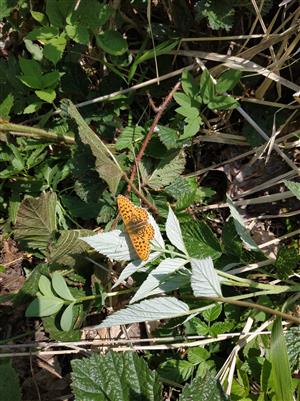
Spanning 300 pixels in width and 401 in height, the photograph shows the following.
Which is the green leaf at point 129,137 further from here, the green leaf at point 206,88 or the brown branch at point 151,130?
the green leaf at point 206,88

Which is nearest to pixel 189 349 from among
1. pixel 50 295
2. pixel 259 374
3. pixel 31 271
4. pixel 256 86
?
pixel 259 374

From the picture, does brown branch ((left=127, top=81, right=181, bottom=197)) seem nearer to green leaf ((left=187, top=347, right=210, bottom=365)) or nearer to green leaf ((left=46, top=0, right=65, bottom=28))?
green leaf ((left=46, top=0, right=65, bottom=28))

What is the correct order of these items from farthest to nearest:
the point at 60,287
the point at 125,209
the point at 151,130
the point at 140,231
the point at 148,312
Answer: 1. the point at 151,130
2. the point at 60,287
3. the point at 125,209
4. the point at 140,231
5. the point at 148,312

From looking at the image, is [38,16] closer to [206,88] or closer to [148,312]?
[206,88]

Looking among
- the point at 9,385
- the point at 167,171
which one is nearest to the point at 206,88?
the point at 167,171

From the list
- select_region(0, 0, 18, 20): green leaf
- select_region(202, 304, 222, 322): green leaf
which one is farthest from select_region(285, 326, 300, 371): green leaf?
select_region(0, 0, 18, 20): green leaf

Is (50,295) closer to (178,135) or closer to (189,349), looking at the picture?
(189,349)
